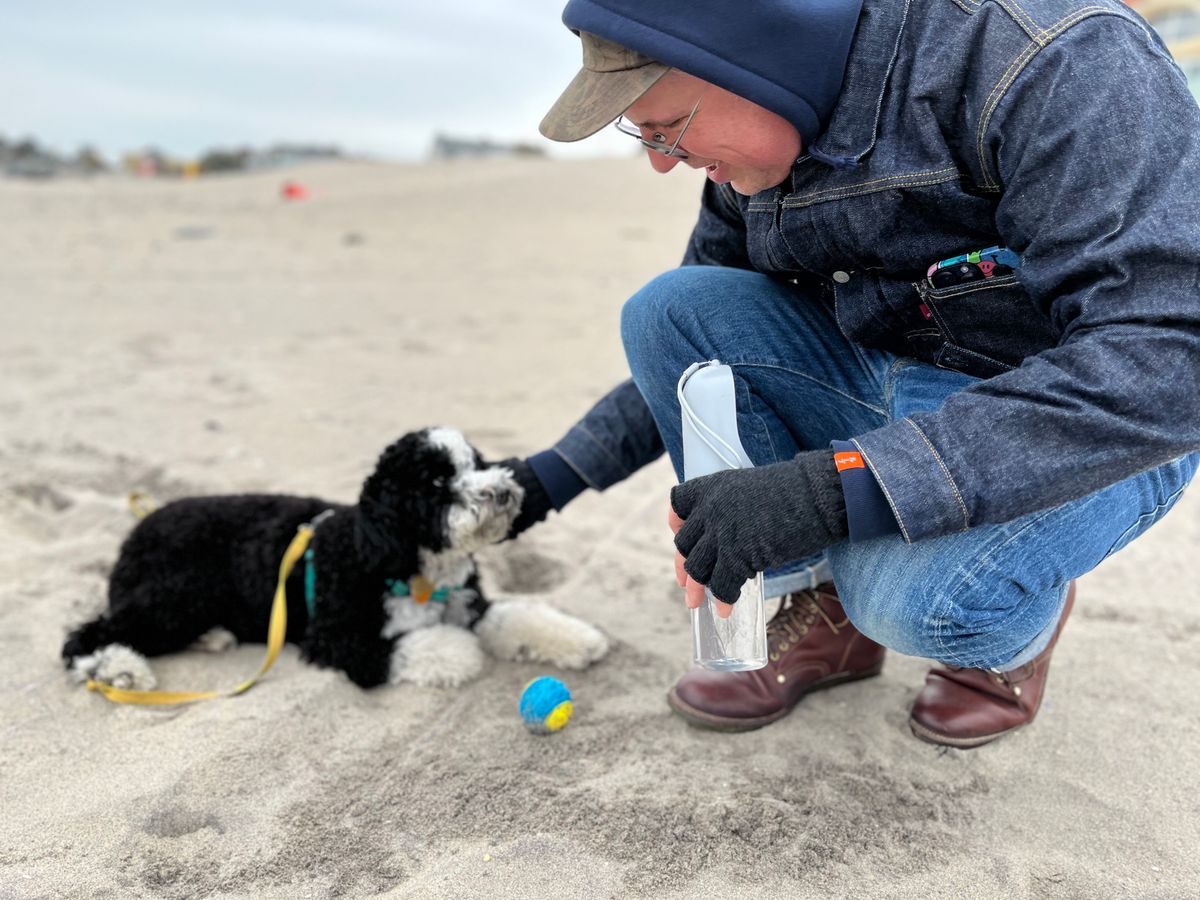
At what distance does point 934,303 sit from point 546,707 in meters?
1.40

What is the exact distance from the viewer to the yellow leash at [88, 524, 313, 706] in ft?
9.30

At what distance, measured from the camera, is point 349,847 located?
7.22 feet

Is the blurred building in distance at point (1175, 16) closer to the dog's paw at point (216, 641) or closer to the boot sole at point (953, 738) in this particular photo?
the boot sole at point (953, 738)

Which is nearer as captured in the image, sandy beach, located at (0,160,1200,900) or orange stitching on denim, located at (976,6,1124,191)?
orange stitching on denim, located at (976,6,1124,191)

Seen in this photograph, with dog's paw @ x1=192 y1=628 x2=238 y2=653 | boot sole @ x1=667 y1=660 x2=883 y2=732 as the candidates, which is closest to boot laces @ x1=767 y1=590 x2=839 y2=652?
boot sole @ x1=667 y1=660 x2=883 y2=732

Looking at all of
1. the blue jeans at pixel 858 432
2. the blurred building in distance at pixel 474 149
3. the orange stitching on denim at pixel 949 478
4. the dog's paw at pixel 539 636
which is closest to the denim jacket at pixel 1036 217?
the orange stitching on denim at pixel 949 478

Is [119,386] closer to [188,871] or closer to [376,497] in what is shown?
[376,497]

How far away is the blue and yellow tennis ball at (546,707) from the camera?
103 inches

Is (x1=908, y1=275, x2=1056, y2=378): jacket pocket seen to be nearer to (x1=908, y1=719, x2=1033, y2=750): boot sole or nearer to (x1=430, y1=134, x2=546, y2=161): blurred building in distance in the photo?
(x1=908, y1=719, x2=1033, y2=750): boot sole

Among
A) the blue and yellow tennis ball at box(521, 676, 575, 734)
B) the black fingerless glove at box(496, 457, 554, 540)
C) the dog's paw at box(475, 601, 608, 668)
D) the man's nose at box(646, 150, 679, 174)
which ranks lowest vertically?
the dog's paw at box(475, 601, 608, 668)

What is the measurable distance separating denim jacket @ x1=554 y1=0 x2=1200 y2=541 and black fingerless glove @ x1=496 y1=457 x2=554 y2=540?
4.39ft

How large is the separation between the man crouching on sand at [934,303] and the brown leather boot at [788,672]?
0.01 metres

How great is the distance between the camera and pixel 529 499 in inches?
121

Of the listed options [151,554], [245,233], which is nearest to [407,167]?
[245,233]
